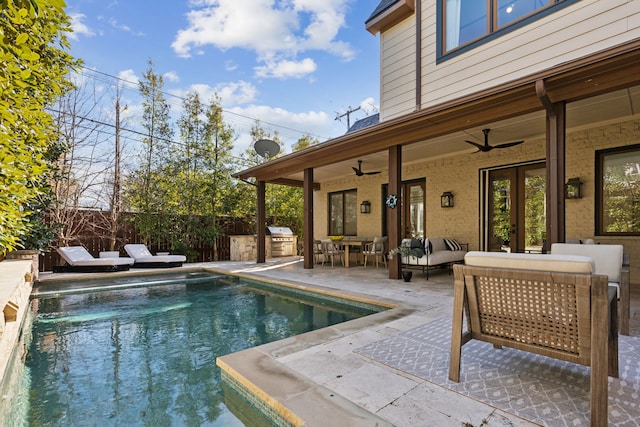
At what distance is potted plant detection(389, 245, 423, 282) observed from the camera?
19.0 feet

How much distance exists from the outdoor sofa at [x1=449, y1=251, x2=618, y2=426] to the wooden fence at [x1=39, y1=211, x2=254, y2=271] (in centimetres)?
949

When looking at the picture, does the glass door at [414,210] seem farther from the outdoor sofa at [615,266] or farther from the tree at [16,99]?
the tree at [16,99]

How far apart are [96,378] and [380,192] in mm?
7785

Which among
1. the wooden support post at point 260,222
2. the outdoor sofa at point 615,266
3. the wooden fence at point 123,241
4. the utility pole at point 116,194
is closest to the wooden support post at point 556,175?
the outdoor sofa at point 615,266

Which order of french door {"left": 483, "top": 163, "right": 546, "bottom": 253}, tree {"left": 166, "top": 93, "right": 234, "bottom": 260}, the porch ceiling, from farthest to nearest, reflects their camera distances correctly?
tree {"left": 166, "top": 93, "right": 234, "bottom": 260} < french door {"left": 483, "top": 163, "right": 546, "bottom": 253} < the porch ceiling

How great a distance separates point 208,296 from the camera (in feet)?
18.2

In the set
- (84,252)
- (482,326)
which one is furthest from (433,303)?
(84,252)

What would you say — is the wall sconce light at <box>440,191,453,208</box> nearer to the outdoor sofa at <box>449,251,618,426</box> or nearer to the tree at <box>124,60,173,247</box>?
the outdoor sofa at <box>449,251,618,426</box>

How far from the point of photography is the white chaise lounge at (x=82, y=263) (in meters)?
7.37

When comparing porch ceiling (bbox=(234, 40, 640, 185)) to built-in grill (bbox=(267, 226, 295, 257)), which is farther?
built-in grill (bbox=(267, 226, 295, 257))

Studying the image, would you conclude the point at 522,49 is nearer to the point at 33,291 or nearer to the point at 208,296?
the point at 208,296

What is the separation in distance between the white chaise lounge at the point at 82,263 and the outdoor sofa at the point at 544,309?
311 inches

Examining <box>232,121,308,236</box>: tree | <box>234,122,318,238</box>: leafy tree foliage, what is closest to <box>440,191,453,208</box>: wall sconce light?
<box>232,121,308,236</box>: tree

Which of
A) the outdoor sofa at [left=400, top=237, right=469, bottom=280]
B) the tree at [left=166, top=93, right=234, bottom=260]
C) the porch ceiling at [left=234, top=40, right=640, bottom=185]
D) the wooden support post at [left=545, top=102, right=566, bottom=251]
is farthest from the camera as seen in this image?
the tree at [left=166, top=93, right=234, bottom=260]
